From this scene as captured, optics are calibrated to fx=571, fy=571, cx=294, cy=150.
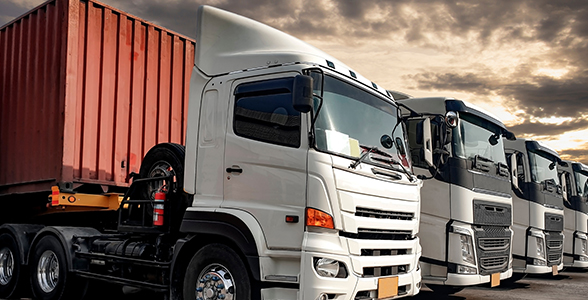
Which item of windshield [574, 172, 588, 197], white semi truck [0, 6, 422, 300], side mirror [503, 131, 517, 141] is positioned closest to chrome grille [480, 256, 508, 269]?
side mirror [503, 131, 517, 141]

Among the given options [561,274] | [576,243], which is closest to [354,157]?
[576,243]

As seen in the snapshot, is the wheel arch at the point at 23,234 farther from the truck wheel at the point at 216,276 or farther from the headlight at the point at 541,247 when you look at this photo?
the headlight at the point at 541,247

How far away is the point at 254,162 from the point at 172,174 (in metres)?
1.31

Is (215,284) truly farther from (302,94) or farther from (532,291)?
(532,291)

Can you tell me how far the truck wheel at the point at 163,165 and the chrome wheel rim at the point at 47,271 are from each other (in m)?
1.96

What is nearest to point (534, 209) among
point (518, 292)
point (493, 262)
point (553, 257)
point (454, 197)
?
point (553, 257)

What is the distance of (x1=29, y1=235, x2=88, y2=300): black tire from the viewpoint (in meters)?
7.18

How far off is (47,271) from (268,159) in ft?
13.7

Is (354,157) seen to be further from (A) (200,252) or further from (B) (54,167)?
(B) (54,167)

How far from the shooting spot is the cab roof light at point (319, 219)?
484cm

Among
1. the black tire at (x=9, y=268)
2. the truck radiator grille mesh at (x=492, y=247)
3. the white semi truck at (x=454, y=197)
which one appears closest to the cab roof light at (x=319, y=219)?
the white semi truck at (x=454, y=197)

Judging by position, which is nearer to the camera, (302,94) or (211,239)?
(302,94)

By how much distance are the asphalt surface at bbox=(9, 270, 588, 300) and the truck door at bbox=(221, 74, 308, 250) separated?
3461 mm

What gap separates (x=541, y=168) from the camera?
1101 cm
